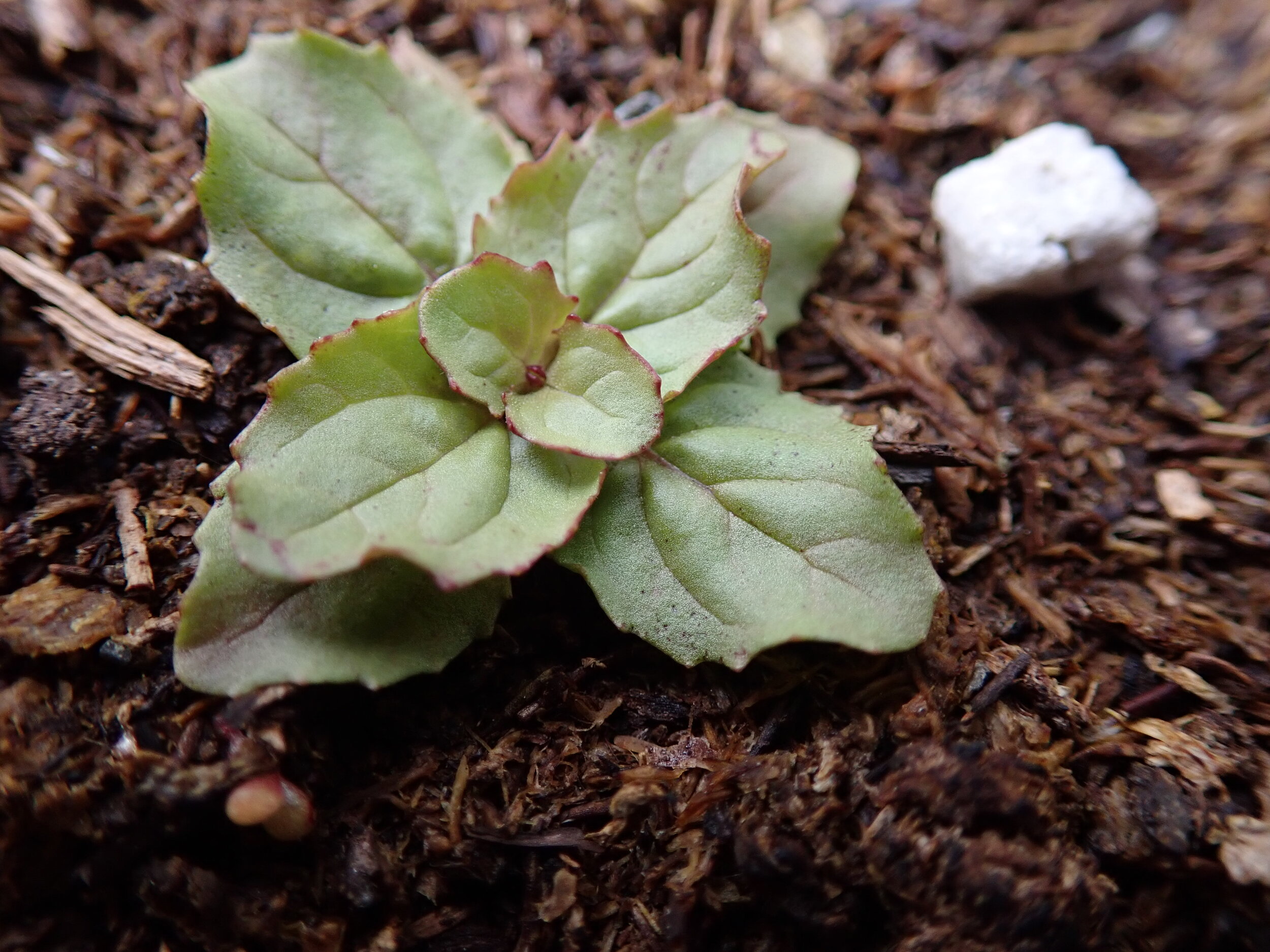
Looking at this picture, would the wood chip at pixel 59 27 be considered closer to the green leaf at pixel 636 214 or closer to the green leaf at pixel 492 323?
the green leaf at pixel 636 214

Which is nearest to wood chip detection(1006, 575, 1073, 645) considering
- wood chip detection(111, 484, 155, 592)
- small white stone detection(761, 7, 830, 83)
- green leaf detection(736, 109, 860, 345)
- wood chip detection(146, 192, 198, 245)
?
green leaf detection(736, 109, 860, 345)

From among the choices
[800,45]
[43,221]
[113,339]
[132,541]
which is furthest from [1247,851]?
[43,221]

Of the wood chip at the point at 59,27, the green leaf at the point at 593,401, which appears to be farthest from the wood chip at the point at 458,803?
the wood chip at the point at 59,27

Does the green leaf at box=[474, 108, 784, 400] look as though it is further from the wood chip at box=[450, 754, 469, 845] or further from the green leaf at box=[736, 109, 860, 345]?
the wood chip at box=[450, 754, 469, 845]

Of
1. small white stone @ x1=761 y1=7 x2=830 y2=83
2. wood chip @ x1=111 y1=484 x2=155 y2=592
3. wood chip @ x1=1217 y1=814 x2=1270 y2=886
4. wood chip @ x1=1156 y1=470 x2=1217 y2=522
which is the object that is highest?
small white stone @ x1=761 y1=7 x2=830 y2=83

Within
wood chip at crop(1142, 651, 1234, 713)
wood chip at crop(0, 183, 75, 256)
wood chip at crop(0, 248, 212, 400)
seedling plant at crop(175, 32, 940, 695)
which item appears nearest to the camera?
seedling plant at crop(175, 32, 940, 695)

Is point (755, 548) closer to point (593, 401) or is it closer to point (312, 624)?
point (593, 401)
